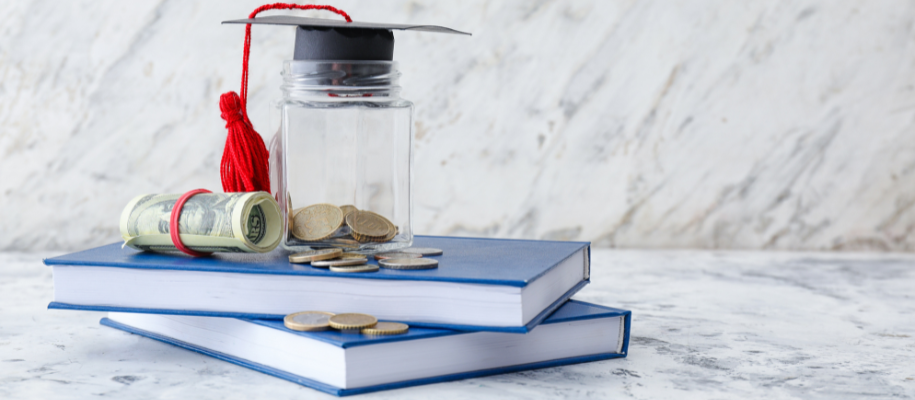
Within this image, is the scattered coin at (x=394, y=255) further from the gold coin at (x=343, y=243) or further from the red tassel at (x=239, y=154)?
the red tassel at (x=239, y=154)

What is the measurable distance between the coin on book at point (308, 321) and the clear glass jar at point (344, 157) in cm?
19

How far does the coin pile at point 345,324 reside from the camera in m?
0.83

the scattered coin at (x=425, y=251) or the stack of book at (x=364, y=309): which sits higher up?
the scattered coin at (x=425, y=251)

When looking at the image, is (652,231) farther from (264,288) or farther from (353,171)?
(264,288)

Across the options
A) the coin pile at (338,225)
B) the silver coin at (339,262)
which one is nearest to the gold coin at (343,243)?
the coin pile at (338,225)

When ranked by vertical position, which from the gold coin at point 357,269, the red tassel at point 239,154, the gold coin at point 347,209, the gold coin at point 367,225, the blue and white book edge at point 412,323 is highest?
the red tassel at point 239,154

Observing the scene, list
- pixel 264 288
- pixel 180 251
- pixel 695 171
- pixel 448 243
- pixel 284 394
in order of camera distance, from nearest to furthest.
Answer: pixel 284 394 < pixel 264 288 < pixel 180 251 < pixel 448 243 < pixel 695 171

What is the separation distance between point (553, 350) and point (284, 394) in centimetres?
31

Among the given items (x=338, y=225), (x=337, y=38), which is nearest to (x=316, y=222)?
(x=338, y=225)

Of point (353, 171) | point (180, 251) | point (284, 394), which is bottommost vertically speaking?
point (284, 394)

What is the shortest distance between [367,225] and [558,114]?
103 centimetres

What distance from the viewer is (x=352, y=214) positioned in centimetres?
108

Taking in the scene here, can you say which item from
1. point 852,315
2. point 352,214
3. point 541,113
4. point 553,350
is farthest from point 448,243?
point 541,113

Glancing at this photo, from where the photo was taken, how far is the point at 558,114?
202 centimetres
